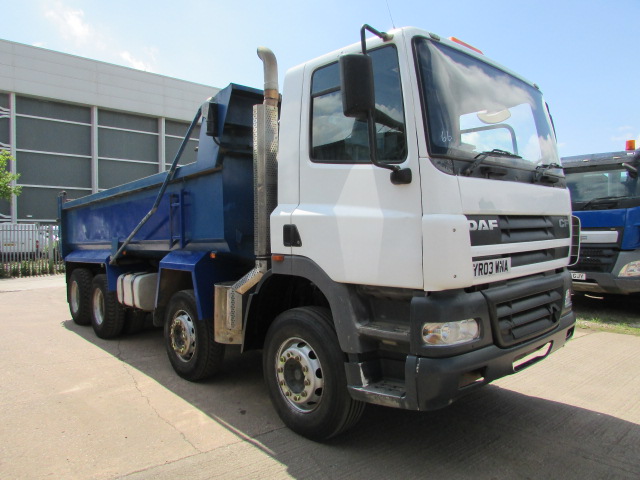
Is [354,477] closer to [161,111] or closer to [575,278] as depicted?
[575,278]

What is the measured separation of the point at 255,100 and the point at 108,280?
3.62 meters

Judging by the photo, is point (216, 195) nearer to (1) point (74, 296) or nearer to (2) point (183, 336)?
(2) point (183, 336)

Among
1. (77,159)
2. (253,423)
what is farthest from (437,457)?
(77,159)

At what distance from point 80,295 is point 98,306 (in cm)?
76

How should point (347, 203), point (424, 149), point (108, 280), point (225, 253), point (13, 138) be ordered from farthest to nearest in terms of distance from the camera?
point (13, 138), point (108, 280), point (225, 253), point (347, 203), point (424, 149)

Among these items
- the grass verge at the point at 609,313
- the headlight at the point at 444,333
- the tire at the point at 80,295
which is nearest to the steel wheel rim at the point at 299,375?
the headlight at the point at 444,333

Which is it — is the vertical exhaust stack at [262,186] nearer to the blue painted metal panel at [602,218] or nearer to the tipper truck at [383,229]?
the tipper truck at [383,229]

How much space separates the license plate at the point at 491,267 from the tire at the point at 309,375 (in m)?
1.05

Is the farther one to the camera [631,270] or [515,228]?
[631,270]

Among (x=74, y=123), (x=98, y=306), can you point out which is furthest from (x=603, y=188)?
(x=74, y=123)

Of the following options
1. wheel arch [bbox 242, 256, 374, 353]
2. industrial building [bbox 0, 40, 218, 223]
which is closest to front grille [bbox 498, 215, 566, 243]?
wheel arch [bbox 242, 256, 374, 353]

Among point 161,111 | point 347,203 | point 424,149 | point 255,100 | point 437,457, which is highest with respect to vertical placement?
point 161,111

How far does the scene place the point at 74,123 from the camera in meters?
26.3

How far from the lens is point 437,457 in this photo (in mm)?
3314
